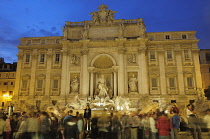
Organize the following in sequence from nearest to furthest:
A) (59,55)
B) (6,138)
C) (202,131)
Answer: (6,138) < (202,131) < (59,55)

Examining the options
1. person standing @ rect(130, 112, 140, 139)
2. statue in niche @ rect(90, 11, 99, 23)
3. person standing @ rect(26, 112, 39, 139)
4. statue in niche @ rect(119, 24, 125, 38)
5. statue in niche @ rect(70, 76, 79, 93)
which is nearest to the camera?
person standing @ rect(26, 112, 39, 139)

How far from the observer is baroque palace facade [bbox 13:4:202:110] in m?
28.2

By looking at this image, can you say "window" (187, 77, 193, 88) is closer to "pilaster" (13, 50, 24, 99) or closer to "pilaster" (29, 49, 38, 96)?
"pilaster" (29, 49, 38, 96)

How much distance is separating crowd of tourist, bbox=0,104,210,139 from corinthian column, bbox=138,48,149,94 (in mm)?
17201

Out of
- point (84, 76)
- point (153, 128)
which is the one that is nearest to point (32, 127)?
point (153, 128)

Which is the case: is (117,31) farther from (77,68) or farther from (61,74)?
(61,74)

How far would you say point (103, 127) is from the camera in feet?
34.7

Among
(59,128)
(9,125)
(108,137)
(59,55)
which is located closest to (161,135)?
(108,137)

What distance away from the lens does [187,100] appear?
2775 centimetres

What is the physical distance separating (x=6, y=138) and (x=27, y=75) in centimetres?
2384

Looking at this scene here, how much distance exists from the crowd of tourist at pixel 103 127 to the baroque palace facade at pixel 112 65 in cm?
1698

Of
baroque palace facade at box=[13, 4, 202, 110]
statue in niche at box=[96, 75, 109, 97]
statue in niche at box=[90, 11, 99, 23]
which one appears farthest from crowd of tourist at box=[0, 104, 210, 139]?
statue in niche at box=[90, 11, 99, 23]

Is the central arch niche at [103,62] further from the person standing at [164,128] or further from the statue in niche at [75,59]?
the person standing at [164,128]

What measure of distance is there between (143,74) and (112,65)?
200 inches
